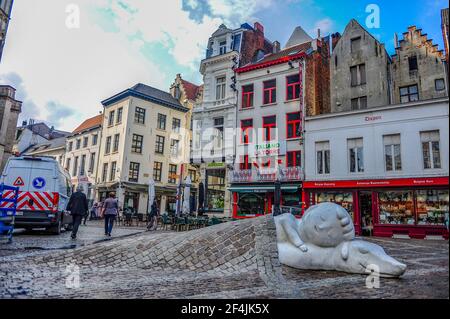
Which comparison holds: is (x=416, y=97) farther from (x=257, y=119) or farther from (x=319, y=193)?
(x=257, y=119)

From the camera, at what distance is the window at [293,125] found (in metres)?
17.4

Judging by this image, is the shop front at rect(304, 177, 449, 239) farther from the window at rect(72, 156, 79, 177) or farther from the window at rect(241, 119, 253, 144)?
the window at rect(72, 156, 79, 177)

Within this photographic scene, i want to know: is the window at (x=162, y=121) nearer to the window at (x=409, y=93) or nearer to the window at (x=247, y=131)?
the window at (x=247, y=131)

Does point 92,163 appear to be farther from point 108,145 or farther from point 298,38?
point 298,38

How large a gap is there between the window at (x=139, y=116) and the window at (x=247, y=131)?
11367 millimetres

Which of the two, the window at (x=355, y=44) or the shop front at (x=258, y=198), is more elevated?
the window at (x=355, y=44)

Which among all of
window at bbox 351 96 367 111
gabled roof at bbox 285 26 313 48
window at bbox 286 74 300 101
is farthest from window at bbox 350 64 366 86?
gabled roof at bbox 285 26 313 48

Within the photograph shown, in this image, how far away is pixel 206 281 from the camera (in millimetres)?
3531

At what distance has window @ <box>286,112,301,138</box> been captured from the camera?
17.4m

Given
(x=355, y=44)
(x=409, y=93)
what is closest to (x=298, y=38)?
(x=355, y=44)

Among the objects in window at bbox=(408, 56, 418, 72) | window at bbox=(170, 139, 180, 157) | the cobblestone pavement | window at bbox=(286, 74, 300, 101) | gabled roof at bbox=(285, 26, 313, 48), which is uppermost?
gabled roof at bbox=(285, 26, 313, 48)

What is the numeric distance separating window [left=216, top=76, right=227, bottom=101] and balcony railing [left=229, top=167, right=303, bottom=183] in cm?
557


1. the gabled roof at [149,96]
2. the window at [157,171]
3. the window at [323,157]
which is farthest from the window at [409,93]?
the window at [157,171]
